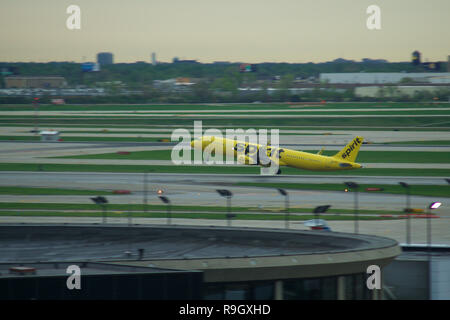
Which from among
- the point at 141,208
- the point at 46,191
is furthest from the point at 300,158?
the point at 46,191

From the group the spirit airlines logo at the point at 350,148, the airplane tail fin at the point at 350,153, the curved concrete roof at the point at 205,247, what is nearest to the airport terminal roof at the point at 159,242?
the curved concrete roof at the point at 205,247

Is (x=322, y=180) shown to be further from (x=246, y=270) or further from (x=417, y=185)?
(x=246, y=270)

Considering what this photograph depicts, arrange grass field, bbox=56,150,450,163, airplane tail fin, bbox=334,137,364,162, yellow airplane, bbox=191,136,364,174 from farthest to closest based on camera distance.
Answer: grass field, bbox=56,150,450,163 → yellow airplane, bbox=191,136,364,174 → airplane tail fin, bbox=334,137,364,162

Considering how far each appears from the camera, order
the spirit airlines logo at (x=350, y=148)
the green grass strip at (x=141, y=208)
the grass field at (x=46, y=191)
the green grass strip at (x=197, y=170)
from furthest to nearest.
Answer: the green grass strip at (x=197, y=170)
the spirit airlines logo at (x=350, y=148)
the grass field at (x=46, y=191)
the green grass strip at (x=141, y=208)

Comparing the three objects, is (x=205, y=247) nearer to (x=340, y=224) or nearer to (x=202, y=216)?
(x=340, y=224)

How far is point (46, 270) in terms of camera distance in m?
26.2

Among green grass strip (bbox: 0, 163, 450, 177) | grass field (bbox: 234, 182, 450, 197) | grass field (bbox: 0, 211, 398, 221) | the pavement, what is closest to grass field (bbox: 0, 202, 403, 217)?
grass field (bbox: 0, 211, 398, 221)

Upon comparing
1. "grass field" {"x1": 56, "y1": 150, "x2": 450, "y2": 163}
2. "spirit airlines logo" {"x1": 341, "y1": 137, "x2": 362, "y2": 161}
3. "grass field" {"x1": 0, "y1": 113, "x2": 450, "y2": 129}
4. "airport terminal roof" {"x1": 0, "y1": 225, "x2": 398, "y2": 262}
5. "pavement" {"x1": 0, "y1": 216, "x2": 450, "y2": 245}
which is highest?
"grass field" {"x1": 0, "y1": 113, "x2": 450, "y2": 129}

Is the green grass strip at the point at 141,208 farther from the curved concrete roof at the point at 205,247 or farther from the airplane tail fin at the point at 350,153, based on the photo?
the airplane tail fin at the point at 350,153

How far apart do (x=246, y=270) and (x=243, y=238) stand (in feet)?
33.0

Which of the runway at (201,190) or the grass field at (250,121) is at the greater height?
the grass field at (250,121)

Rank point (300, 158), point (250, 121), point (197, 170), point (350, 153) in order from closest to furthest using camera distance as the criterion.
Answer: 1. point (350, 153)
2. point (300, 158)
3. point (197, 170)
4. point (250, 121)

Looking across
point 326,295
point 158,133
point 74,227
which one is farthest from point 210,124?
point 326,295

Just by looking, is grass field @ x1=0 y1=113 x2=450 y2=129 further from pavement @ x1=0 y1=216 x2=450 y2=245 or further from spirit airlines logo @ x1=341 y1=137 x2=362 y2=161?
pavement @ x1=0 y1=216 x2=450 y2=245
